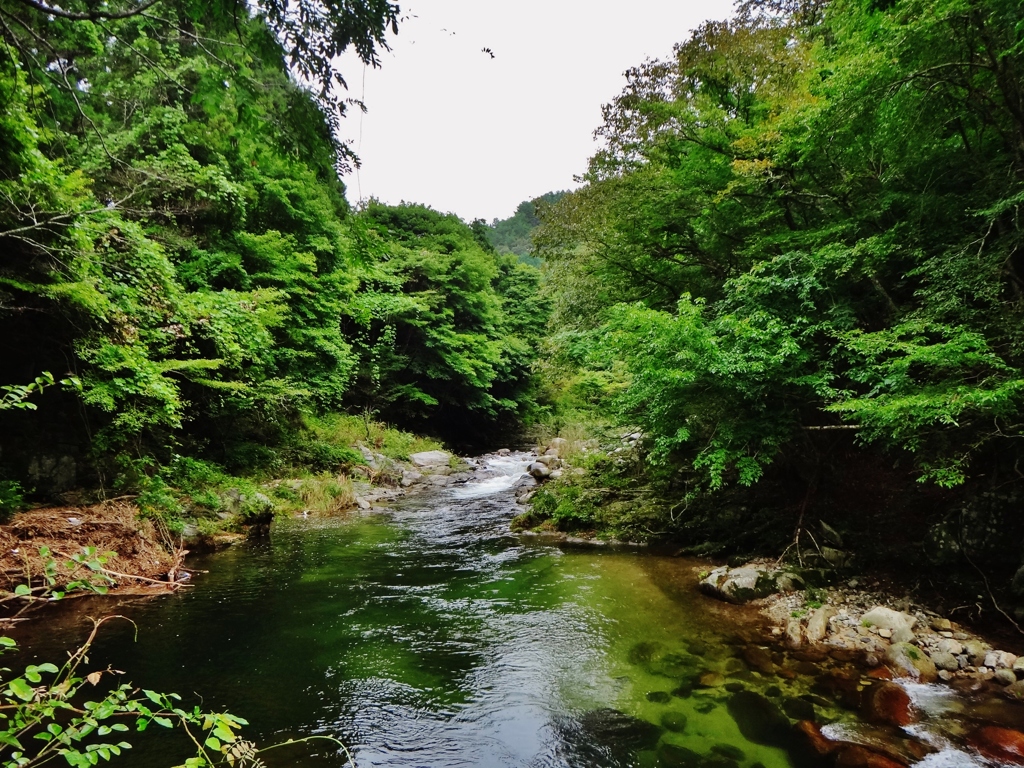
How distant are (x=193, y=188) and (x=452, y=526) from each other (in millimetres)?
9653

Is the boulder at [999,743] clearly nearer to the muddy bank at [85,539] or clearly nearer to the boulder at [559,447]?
the muddy bank at [85,539]

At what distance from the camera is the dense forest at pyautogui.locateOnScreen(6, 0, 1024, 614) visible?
4.61 m

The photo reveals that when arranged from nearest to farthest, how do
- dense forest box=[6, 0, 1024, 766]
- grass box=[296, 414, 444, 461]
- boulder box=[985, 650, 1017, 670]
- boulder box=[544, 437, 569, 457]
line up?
dense forest box=[6, 0, 1024, 766]
boulder box=[985, 650, 1017, 670]
grass box=[296, 414, 444, 461]
boulder box=[544, 437, 569, 457]

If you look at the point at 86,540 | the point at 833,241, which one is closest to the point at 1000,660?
the point at 833,241

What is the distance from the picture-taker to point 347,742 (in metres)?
3.94

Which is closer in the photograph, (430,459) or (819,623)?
(819,623)

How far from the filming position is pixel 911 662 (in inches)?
187

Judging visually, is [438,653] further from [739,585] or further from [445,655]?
[739,585]

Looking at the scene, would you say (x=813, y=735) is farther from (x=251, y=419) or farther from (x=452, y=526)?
(x=251, y=419)

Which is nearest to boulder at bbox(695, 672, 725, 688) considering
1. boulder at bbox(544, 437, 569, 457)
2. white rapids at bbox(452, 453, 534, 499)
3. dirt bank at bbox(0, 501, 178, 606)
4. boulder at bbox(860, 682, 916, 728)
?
boulder at bbox(860, 682, 916, 728)

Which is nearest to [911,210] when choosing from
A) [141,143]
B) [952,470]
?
[952,470]

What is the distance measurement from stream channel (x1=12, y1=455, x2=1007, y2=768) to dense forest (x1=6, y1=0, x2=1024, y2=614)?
2156 mm

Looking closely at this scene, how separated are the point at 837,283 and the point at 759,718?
192 inches

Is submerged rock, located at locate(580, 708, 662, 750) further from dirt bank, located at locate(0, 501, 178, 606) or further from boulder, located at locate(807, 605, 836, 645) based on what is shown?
dirt bank, located at locate(0, 501, 178, 606)
